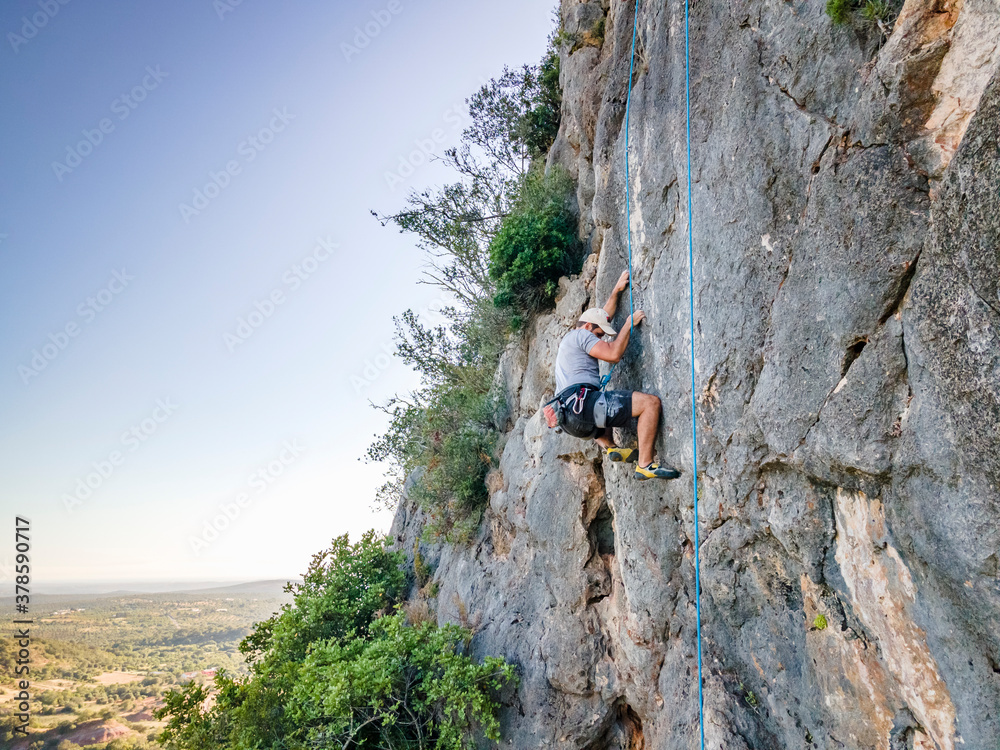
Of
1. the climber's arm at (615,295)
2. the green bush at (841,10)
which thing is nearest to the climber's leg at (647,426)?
the climber's arm at (615,295)

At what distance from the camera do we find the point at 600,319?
6.43 meters

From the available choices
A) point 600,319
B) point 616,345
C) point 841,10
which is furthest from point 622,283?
point 841,10

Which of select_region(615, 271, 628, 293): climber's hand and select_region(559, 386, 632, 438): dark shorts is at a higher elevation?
select_region(615, 271, 628, 293): climber's hand

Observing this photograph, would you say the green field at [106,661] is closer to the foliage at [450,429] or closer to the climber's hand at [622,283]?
the foliage at [450,429]

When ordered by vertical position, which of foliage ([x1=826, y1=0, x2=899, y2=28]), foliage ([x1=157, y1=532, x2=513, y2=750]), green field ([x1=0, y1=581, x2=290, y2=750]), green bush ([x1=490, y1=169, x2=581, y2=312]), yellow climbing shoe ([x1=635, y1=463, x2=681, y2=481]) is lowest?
green field ([x1=0, y1=581, x2=290, y2=750])

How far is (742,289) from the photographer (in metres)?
4.51

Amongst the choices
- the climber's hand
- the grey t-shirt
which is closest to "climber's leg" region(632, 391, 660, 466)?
the grey t-shirt

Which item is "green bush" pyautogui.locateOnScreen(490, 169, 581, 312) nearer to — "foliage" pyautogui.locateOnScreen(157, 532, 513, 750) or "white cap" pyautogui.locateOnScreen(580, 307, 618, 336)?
"white cap" pyautogui.locateOnScreen(580, 307, 618, 336)

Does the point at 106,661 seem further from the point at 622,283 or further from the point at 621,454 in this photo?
the point at 622,283

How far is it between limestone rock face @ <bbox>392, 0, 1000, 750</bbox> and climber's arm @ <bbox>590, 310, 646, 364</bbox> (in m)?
0.20

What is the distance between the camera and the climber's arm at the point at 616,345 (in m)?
6.10

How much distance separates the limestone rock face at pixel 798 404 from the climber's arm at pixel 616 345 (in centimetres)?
20

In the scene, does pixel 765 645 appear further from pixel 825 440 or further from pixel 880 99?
pixel 880 99

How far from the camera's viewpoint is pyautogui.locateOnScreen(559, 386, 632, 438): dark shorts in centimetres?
581
